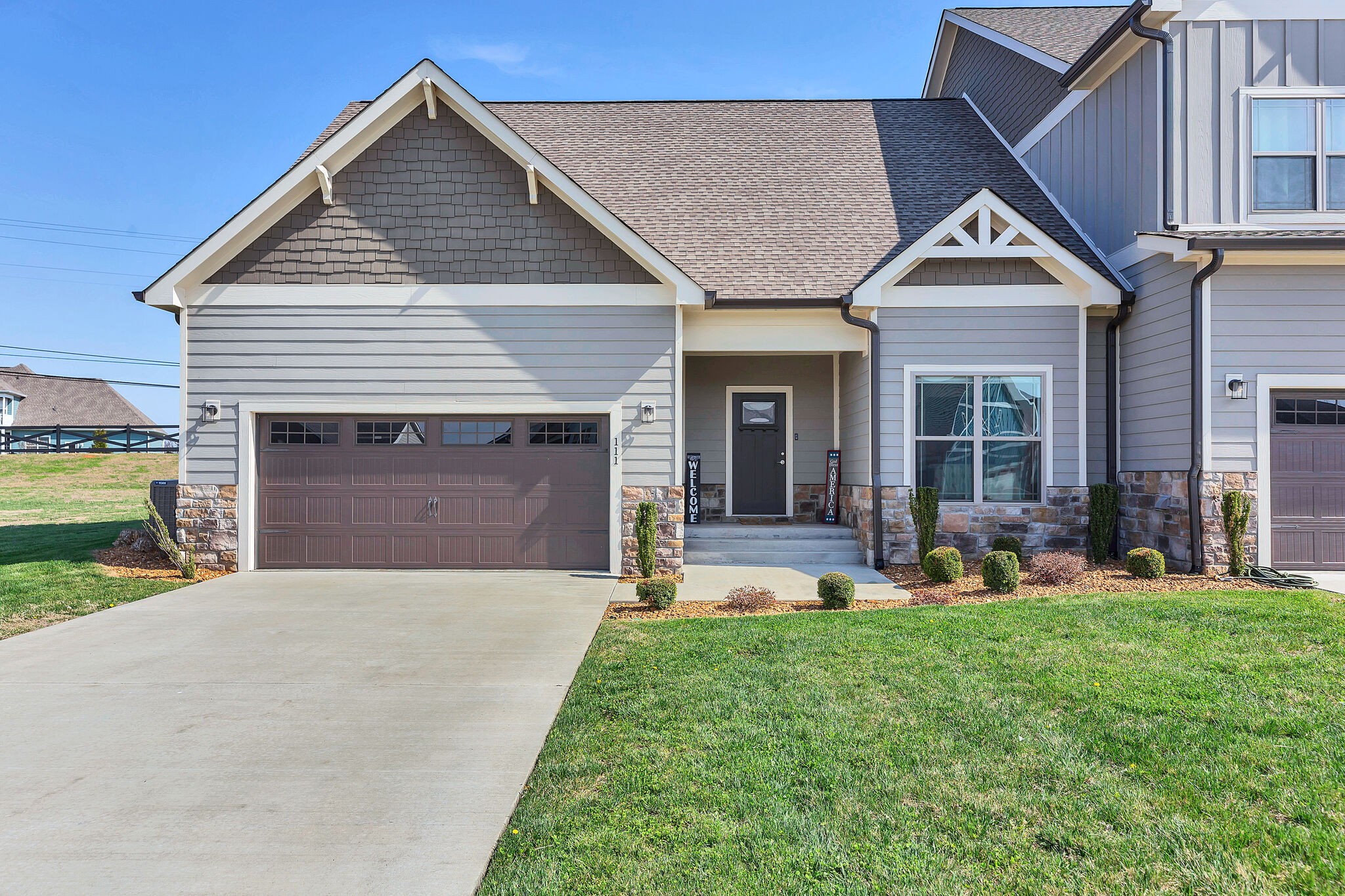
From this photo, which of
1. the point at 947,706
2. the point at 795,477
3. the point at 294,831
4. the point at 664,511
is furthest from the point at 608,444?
the point at 294,831

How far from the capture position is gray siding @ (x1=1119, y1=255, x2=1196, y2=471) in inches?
338

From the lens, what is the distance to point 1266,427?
840cm

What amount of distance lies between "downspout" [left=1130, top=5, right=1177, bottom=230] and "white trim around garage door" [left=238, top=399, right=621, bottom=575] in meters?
7.02

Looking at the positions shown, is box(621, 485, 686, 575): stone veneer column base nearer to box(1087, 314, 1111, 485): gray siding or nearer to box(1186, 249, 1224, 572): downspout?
box(1087, 314, 1111, 485): gray siding

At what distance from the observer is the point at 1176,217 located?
8695 millimetres

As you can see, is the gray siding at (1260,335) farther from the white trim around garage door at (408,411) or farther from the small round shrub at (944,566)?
the white trim around garage door at (408,411)

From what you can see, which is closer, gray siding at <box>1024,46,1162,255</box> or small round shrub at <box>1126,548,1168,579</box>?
small round shrub at <box>1126,548,1168,579</box>

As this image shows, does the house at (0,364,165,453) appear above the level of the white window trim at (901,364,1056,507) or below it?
above

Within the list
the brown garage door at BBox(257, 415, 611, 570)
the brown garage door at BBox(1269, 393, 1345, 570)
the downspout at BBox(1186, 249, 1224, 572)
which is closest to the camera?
the downspout at BBox(1186, 249, 1224, 572)

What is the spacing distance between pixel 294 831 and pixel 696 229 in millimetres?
9832

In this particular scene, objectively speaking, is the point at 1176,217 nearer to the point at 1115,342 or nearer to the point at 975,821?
the point at 1115,342

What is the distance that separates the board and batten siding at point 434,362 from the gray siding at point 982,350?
2930mm

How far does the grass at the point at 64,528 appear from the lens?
25.5 feet

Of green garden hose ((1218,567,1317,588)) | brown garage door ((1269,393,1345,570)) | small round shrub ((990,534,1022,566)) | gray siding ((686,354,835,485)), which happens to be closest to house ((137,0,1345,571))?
small round shrub ((990,534,1022,566))
